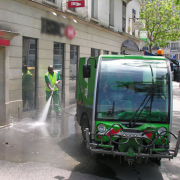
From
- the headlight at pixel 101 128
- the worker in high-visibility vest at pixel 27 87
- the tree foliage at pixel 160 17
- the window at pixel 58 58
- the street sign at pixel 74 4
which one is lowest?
the headlight at pixel 101 128

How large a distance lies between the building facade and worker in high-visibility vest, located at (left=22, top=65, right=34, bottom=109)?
8cm

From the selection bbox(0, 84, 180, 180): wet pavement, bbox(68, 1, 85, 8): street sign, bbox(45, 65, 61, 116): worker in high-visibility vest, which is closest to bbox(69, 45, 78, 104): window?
bbox(68, 1, 85, 8): street sign

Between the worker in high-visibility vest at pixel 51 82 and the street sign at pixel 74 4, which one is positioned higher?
the street sign at pixel 74 4

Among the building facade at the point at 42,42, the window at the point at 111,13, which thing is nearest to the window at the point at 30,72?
the building facade at the point at 42,42

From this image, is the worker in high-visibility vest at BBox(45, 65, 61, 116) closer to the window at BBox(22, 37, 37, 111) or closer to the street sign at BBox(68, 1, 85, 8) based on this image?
the window at BBox(22, 37, 37, 111)

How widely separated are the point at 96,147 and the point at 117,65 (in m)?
1.67

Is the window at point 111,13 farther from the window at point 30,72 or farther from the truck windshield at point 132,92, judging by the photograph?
the truck windshield at point 132,92

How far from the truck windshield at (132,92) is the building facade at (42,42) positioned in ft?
14.4

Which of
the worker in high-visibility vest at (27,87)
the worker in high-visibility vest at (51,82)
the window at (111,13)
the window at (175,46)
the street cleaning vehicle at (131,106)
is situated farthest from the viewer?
the window at (175,46)

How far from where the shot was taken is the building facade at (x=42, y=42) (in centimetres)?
989

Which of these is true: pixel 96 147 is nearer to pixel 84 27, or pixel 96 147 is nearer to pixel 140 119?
pixel 140 119

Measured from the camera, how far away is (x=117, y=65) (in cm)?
594

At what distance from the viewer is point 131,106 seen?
5.72 m

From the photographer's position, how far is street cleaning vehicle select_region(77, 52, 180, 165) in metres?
5.30
